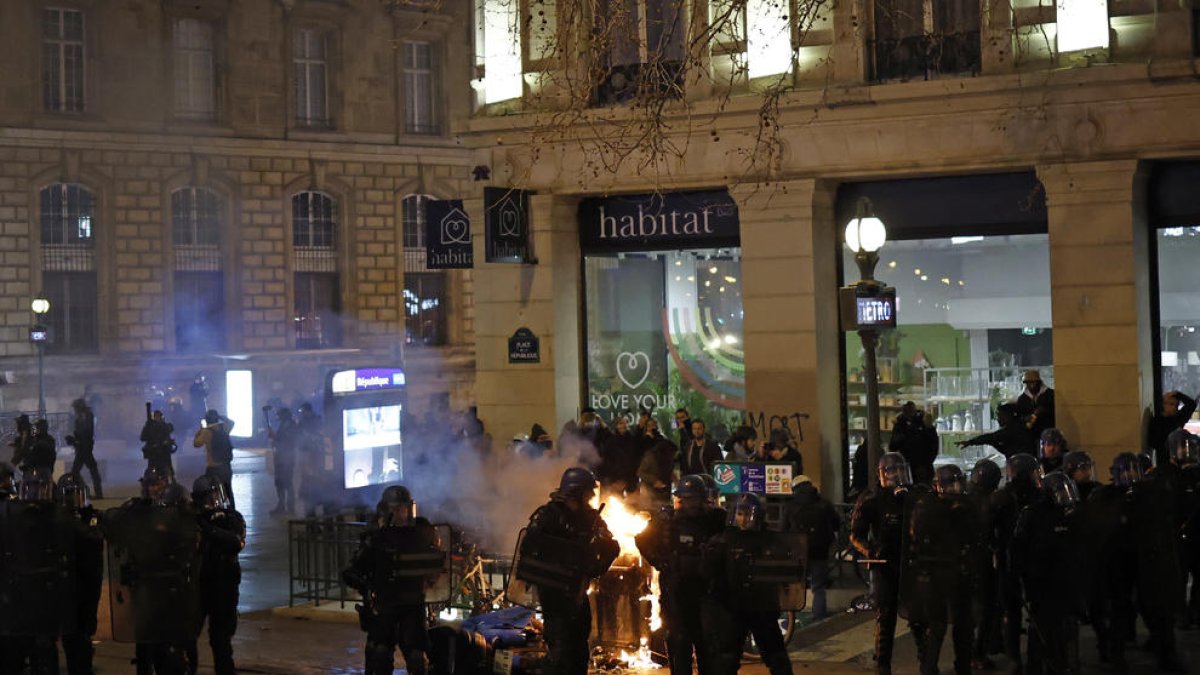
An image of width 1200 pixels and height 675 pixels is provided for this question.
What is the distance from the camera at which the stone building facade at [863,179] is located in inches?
716

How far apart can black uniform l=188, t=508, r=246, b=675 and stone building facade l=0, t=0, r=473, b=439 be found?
29270mm

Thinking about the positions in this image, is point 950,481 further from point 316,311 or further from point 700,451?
point 316,311

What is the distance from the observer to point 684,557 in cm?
1072

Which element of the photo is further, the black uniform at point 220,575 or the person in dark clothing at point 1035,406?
the person in dark clothing at point 1035,406

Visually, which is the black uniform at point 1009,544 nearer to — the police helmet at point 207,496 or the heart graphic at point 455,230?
the police helmet at point 207,496

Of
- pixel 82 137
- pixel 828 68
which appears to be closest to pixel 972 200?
pixel 828 68

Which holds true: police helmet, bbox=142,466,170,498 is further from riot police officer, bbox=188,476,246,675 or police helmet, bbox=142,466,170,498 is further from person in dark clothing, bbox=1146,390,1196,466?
person in dark clothing, bbox=1146,390,1196,466

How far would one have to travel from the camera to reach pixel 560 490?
10.9 metres

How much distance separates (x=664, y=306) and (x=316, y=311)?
80.4ft

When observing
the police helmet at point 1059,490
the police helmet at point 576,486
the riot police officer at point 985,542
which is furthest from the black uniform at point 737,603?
the police helmet at point 1059,490

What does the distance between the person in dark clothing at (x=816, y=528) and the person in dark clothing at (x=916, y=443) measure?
345 centimetres

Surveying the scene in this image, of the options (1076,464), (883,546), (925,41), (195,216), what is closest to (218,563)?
(883,546)

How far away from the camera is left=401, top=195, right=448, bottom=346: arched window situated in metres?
46.3

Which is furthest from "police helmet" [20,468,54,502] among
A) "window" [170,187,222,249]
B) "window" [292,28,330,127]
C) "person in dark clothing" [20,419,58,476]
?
"window" [292,28,330,127]
